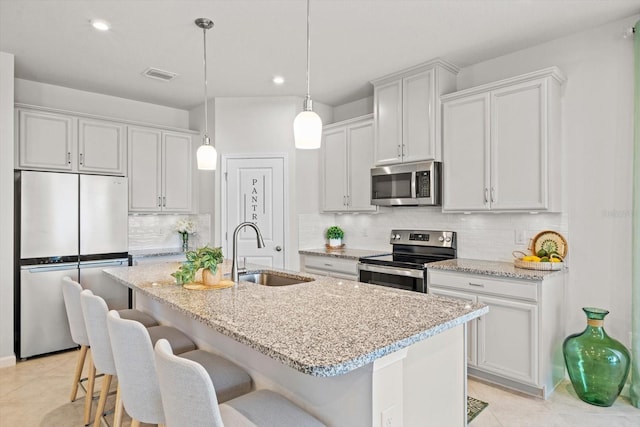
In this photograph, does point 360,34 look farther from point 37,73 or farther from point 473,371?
point 37,73

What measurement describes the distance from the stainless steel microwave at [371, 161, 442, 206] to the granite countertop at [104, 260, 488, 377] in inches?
61.3

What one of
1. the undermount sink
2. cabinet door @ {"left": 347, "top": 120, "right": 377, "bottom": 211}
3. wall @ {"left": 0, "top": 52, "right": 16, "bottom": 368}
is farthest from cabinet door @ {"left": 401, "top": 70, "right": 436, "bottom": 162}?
wall @ {"left": 0, "top": 52, "right": 16, "bottom": 368}

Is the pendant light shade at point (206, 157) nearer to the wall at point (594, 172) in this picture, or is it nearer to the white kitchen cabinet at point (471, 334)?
the white kitchen cabinet at point (471, 334)

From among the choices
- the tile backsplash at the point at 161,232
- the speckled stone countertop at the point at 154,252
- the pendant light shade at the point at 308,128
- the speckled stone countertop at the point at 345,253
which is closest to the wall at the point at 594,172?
the speckled stone countertop at the point at 345,253

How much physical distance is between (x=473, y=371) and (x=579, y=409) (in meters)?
0.70

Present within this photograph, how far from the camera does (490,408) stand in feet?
8.57

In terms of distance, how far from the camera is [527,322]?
2727 millimetres

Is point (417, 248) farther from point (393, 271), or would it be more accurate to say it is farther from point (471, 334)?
point (471, 334)

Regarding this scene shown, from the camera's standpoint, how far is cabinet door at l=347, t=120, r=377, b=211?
4.20m

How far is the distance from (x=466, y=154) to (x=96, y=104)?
404 centimetres

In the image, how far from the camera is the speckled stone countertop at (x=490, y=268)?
272 centimetres

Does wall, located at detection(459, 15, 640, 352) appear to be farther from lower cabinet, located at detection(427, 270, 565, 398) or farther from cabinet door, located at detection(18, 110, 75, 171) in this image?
cabinet door, located at detection(18, 110, 75, 171)

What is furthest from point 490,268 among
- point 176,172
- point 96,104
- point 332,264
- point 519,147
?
point 96,104

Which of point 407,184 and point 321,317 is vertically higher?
point 407,184
